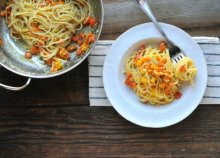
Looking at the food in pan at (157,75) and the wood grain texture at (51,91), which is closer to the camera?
the food in pan at (157,75)

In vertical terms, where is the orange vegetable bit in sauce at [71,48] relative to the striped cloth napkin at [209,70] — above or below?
above

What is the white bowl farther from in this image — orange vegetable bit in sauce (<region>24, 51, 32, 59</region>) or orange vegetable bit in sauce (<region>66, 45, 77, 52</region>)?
orange vegetable bit in sauce (<region>24, 51, 32, 59</region>)

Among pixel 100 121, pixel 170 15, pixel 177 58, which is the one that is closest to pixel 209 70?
pixel 177 58

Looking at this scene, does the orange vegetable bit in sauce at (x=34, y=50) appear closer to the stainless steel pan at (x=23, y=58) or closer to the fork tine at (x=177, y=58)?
the stainless steel pan at (x=23, y=58)

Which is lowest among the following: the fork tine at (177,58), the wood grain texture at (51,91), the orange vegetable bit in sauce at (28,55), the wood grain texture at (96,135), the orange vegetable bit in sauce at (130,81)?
the wood grain texture at (96,135)

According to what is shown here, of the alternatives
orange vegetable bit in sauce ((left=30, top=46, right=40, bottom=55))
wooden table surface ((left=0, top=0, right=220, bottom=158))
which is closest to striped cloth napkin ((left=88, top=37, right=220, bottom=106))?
wooden table surface ((left=0, top=0, right=220, bottom=158))

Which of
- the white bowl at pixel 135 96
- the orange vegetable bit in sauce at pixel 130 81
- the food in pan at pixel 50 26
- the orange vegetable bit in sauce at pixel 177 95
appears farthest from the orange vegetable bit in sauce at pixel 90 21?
the orange vegetable bit in sauce at pixel 177 95
